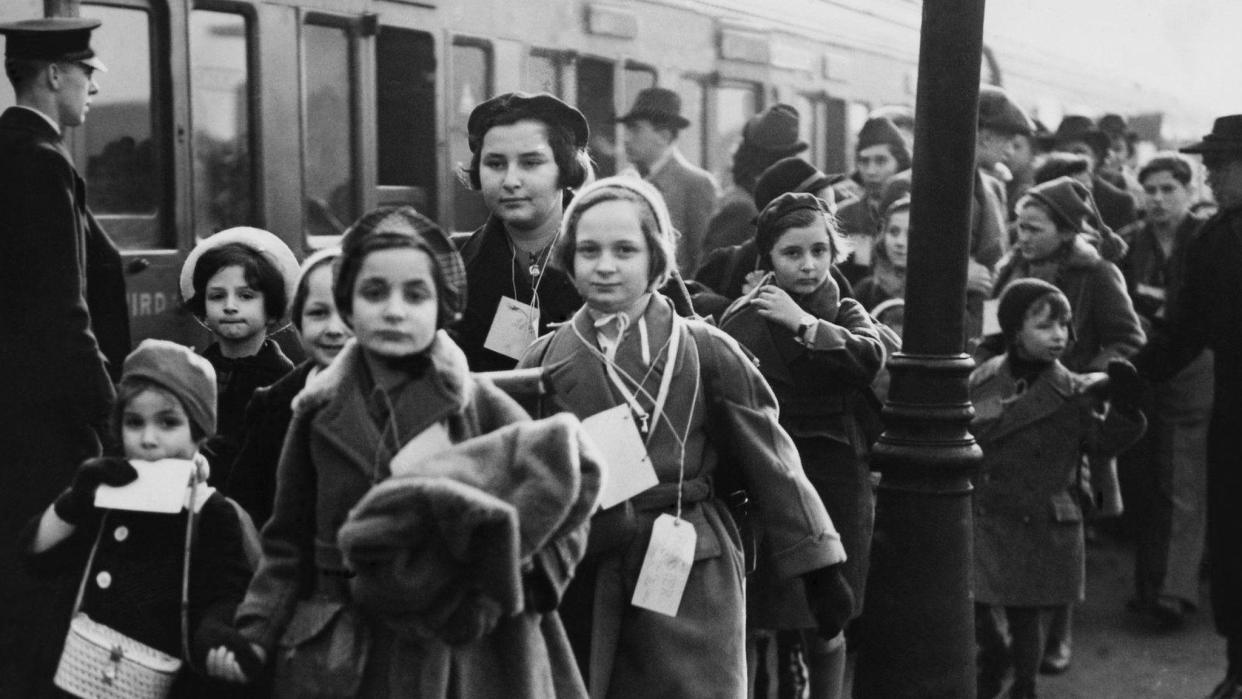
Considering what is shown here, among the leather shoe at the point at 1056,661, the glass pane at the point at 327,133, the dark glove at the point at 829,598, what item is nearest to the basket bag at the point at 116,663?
the dark glove at the point at 829,598

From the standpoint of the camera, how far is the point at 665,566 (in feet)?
14.0

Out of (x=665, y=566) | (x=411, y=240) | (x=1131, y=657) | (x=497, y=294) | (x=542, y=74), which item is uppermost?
(x=542, y=74)

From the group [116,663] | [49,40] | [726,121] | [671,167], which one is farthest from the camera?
[726,121]

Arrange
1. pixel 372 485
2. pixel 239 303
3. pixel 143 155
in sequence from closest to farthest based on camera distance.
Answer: pixel 372 485, pixel 239 303, pixel 143 155

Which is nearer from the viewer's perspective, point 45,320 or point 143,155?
point 45,320

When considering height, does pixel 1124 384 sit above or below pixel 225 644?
above

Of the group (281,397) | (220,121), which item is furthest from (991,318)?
(281,397)

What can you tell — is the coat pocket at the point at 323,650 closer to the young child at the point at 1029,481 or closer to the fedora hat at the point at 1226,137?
the young child at the point at 1029,481

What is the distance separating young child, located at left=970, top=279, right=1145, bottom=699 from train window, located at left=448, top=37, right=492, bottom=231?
10.4 ft

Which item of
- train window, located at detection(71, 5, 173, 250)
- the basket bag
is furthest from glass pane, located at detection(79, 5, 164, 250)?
the basket bag

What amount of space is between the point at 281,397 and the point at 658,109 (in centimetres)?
639

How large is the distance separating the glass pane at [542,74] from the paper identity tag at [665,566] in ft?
17.8

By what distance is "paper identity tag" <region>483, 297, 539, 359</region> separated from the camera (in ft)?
16.0

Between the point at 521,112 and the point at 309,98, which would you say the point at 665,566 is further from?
the point at 309,98
